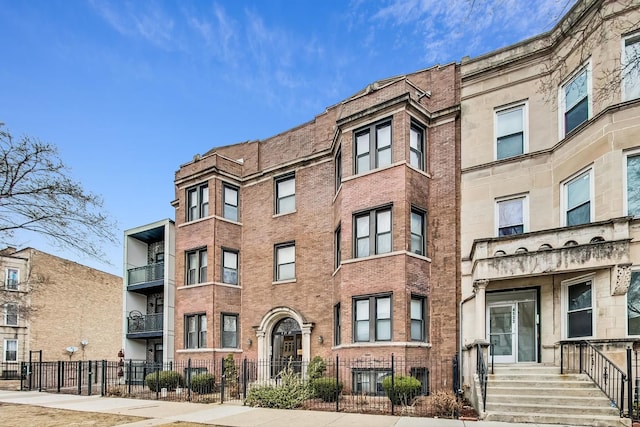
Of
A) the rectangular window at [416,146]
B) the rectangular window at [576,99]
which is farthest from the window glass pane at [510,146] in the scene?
the rectangular window at [416,146]

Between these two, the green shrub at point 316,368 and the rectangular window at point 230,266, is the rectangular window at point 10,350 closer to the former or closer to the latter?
the rectangular window at point 230,266

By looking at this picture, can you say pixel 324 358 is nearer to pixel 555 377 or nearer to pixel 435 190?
pixel 435 190

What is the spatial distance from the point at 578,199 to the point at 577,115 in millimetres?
2472

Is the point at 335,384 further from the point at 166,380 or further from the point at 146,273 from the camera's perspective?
the point at 146,273

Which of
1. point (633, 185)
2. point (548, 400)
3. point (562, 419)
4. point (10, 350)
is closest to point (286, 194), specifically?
point (633, 185)

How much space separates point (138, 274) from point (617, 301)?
74.0 feet

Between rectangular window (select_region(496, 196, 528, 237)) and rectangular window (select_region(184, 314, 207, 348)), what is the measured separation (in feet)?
42.4

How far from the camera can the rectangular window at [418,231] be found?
1670 cm

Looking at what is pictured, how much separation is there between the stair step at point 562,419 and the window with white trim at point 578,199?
5.42 metres

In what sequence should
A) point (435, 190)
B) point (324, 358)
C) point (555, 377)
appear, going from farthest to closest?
point (324, 358)
point (435, 190)
point (555, 377)

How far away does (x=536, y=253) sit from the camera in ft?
41.8

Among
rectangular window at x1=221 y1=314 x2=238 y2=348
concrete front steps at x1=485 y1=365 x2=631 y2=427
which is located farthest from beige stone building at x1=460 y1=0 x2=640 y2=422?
rectangular window at x1=221 y1=314 x2=238 y2=348

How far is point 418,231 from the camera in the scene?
17.0m

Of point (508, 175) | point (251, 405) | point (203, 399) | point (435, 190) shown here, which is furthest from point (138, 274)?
point (508, 175)
